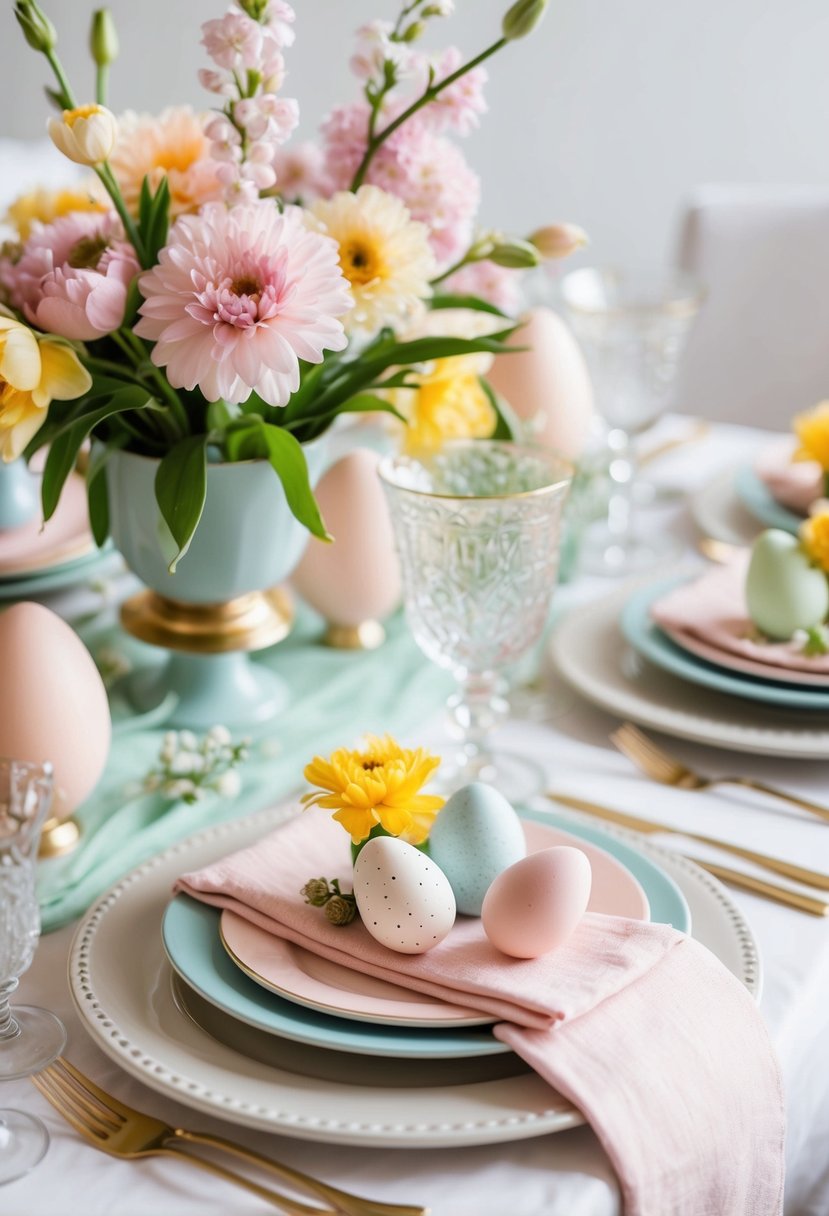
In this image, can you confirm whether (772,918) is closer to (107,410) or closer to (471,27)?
(107,410)

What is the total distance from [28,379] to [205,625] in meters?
0.29

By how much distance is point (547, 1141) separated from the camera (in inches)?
23.4

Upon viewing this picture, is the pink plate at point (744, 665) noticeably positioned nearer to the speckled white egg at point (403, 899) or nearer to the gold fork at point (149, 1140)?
the speckled white egg at point (403, 899)

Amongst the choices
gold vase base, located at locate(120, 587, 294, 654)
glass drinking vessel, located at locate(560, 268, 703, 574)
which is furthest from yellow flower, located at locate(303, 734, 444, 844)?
glass drinking vessel, located at locate(560, 268, 703, 574)

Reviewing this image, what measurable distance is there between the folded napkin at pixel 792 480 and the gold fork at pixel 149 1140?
91cm

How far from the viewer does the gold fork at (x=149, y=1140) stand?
1.82ft

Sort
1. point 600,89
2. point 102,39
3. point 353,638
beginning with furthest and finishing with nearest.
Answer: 1. point 600,89
2. point 353,638
3. point 102,39

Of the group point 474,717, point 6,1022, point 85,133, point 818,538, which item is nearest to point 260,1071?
point 6,1022

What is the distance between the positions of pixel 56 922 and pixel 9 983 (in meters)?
0.14

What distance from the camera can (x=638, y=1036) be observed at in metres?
0.60

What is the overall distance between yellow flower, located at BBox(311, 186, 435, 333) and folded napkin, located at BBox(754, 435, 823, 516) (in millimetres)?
555

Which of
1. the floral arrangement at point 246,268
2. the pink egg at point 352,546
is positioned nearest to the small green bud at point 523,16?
the floral arrangement at point 246,268

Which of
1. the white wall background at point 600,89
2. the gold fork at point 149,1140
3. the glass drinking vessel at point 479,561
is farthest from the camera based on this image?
the white wall background at point 600,89

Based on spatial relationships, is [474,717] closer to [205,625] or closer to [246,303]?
[205,625]
